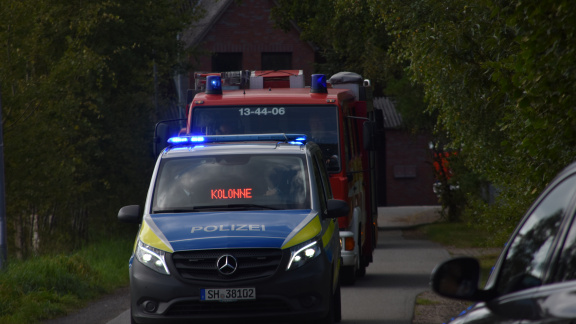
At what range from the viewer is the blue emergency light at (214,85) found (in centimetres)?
1349

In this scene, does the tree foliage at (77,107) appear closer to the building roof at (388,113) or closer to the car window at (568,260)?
the car window at (568,260)

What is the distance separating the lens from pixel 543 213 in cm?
324

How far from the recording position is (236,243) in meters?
8.13

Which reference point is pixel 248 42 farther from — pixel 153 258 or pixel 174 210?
pixel 153 258

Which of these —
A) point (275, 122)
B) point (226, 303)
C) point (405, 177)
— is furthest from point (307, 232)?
point (405, 177)

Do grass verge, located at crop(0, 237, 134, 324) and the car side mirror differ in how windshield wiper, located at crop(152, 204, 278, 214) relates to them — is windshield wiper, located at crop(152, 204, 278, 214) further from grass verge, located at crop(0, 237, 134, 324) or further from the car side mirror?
the car side mirror

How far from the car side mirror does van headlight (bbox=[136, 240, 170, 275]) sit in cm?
507

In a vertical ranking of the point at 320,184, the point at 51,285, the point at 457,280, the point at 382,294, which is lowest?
the point at 382,294

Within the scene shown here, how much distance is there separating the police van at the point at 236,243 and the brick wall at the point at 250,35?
34.0 m

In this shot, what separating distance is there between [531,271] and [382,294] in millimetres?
9854

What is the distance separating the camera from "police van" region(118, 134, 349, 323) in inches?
317

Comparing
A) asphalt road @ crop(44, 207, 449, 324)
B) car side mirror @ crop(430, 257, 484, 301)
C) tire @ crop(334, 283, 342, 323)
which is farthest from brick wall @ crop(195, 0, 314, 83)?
car side mirror @ crop(430, 257, 484, 301)

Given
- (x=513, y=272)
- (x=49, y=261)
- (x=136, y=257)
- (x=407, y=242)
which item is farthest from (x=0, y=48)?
(x=513, y=272)

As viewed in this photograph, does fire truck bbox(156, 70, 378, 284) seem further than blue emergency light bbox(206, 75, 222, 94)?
No
